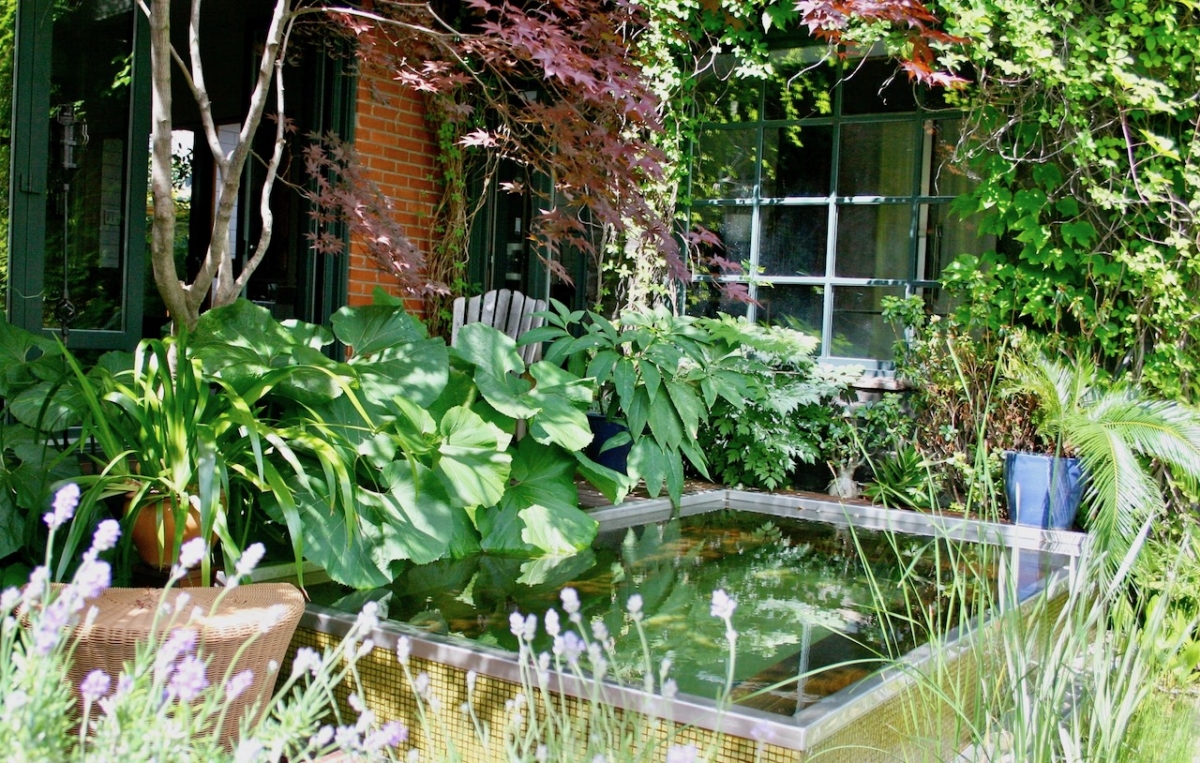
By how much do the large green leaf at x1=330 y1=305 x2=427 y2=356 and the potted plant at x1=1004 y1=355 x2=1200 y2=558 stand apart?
231cm

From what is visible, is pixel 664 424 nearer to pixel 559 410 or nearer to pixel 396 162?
pixel 559 410

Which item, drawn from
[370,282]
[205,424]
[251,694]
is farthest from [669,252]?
[251,694]

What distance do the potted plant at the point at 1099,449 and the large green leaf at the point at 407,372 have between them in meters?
2.18

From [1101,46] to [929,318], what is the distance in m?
1.55

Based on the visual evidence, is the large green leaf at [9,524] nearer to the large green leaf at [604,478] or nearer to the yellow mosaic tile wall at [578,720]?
the yellow mosaic tile wall at [578,720]

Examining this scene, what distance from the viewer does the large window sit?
6082 mm

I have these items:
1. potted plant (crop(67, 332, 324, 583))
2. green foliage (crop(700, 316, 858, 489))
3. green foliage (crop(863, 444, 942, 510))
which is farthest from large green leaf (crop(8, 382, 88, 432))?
green foliage (crop(863, 444, 942, 510))

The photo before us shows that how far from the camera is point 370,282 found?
219 inches

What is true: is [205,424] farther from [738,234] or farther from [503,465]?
[738,234]

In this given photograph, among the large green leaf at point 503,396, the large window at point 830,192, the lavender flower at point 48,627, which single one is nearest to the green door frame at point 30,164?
the large green leaf at point 503,396

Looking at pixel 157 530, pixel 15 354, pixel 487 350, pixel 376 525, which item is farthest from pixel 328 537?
pixel 487 350

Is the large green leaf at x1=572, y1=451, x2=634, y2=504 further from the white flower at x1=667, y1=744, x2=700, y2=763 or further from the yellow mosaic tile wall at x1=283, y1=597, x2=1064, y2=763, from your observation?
the white flower at x1=667, y1=744, x2=700, y2=763

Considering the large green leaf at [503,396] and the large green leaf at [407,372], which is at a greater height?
the large green leaf at [407,372]

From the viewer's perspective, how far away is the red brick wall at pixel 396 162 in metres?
5.48
